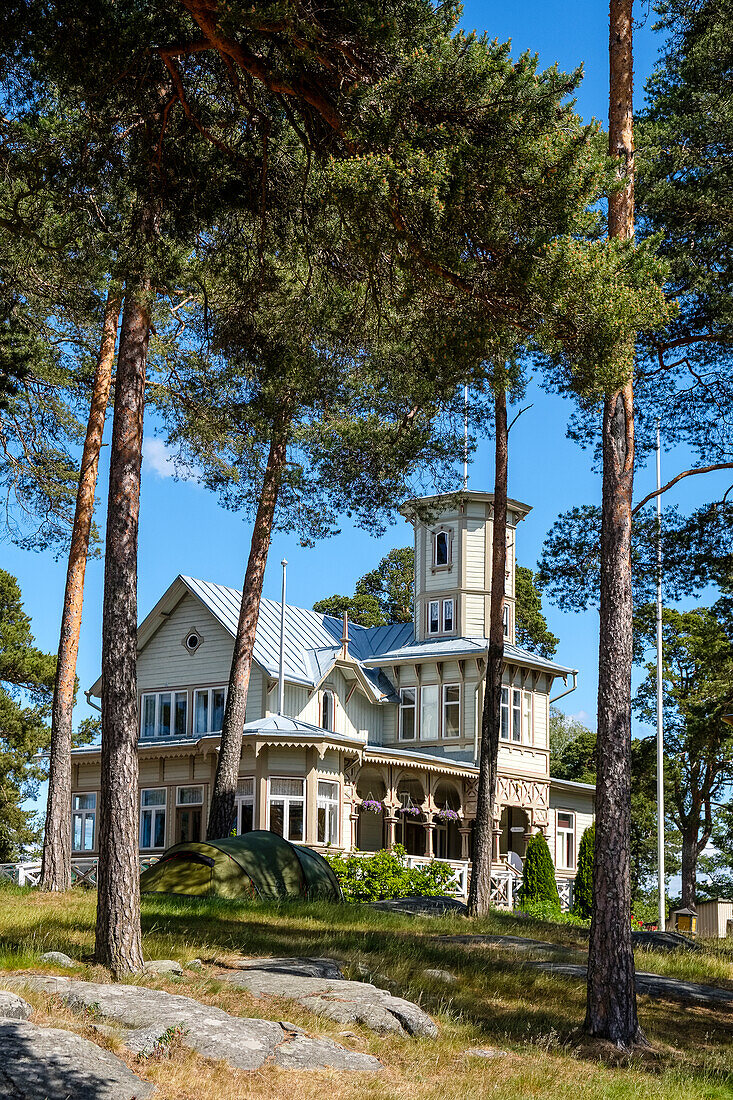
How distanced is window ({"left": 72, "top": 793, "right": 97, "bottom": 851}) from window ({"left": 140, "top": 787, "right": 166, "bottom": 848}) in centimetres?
186

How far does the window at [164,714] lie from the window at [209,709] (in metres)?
0.43

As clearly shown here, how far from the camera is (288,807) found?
93.2 ft

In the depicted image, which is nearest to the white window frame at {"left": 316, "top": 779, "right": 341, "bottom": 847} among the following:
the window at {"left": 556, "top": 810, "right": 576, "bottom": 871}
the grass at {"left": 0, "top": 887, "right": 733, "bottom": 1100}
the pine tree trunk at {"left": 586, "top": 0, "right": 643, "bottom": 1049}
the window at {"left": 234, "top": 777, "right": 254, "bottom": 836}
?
the window at {"left": 234, "top": 777, "right": 254, "bottom": 836}

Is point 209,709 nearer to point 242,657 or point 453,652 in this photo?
point 453,652

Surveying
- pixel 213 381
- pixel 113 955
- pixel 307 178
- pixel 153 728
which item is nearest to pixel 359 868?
pixel 153 728

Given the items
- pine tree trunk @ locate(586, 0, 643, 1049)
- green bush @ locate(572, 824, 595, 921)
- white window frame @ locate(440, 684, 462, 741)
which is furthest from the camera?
white window frame @ locate(440, 684, 462, 741)

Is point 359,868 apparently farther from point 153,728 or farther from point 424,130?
point 424,130

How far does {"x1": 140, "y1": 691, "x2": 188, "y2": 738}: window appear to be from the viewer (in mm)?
32000

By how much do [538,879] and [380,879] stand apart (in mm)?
7137

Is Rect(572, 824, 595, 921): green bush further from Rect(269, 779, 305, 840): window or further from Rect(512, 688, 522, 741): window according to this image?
Rect(269, 779, 305, 840): window

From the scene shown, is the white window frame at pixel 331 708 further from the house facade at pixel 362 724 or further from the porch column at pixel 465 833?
the porch column at pixel 465 833

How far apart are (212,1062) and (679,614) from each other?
33226mm

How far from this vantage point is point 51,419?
63.0ft

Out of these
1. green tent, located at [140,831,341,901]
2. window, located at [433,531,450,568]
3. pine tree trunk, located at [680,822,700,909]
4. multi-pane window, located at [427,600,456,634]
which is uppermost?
window, located at [433,531,450,568]
